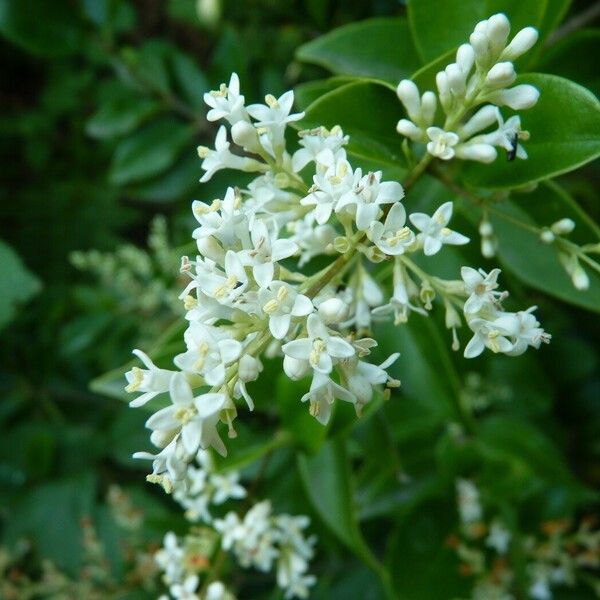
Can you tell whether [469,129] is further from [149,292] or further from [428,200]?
[149,292]

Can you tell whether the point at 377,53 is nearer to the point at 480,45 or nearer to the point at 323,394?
the point at 480,45

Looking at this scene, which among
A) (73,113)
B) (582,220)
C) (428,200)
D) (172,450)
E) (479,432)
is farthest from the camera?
(73,113)

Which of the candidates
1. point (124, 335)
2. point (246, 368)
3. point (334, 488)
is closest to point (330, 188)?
point (246, 368)

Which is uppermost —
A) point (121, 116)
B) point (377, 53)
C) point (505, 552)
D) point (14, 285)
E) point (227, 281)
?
point (227, 281)

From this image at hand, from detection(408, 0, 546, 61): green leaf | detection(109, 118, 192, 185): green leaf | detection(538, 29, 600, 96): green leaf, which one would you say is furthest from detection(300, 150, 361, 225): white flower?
detection(109, 118, 192, 185): green leaf

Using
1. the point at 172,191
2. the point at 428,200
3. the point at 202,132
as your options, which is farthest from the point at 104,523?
the point at 428,200

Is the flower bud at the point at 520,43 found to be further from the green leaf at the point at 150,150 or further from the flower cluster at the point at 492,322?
the green leaf at the point at 150,150
